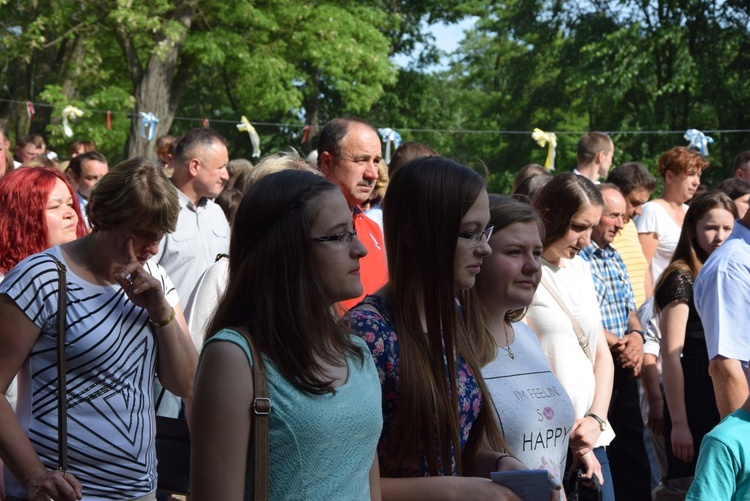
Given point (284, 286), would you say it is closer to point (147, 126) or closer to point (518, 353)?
point (518, 353)

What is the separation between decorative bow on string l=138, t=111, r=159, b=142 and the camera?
1788 centimetres

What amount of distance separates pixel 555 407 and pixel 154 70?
18.7 m

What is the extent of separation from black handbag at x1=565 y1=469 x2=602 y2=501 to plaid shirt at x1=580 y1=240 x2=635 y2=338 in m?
1.49

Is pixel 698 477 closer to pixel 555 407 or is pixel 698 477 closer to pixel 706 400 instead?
pixel 555 407

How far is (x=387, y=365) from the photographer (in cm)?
248

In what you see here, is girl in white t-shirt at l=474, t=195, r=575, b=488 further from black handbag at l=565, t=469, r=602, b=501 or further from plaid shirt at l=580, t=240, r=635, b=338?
→ plaid shirt at l=580, t=240, r=635, b=338

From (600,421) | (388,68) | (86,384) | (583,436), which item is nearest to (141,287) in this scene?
(86,384)

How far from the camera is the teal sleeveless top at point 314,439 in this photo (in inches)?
80.3

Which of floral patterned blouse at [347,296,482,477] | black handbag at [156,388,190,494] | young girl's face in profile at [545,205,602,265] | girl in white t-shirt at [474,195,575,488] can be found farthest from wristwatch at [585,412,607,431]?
black handbag at [156,388,190,494]

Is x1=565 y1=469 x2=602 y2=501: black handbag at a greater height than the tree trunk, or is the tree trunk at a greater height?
the tree trunk

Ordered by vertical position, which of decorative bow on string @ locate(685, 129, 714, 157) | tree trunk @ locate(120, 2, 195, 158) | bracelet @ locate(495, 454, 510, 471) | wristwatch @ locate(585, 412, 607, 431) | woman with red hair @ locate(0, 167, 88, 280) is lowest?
wristwatch @ locate(585, 412, 607, 431)

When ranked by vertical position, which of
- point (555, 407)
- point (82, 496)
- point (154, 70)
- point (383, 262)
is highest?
point (154, 70)

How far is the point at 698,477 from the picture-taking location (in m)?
2.94

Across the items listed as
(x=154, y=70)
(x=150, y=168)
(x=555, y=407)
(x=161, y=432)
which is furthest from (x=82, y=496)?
(x=154, y=70)
